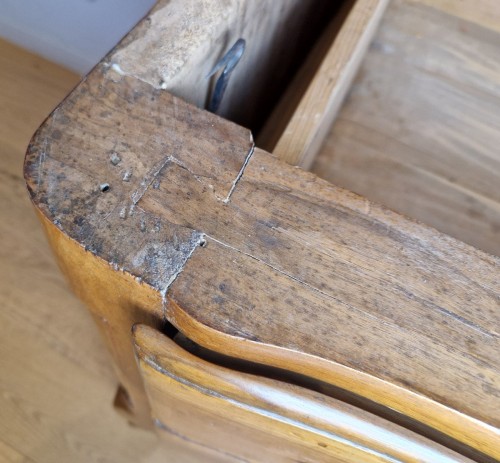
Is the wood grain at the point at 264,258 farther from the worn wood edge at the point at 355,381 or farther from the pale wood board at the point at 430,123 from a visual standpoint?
the pale wood board at the point at 430,123

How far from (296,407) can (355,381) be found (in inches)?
2.2

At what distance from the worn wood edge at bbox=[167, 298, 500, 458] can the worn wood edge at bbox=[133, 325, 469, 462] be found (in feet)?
0.05

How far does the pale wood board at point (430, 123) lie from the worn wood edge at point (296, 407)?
0.92ft

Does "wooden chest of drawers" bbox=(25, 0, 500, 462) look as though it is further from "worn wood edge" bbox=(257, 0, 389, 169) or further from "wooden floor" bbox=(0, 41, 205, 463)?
"wooden floor" bbox=(0, 41, 205, 463)

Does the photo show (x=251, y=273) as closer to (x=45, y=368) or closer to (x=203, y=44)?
(x=203, y=44)

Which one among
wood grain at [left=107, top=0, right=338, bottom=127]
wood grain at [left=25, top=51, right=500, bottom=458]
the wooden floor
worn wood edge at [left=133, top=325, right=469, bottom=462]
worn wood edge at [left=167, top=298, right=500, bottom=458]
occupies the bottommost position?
→ the wooden floor

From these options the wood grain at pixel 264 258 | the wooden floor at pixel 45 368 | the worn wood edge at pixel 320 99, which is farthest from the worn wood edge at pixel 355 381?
the wooden floor at pixel 45 368

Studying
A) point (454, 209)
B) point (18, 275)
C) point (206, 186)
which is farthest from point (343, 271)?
point (18, 275)

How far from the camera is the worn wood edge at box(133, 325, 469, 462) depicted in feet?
1.29

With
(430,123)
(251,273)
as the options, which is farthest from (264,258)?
(430,123)

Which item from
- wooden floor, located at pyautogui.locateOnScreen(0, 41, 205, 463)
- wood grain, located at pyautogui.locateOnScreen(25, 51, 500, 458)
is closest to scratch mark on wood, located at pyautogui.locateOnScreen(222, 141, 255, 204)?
wood grain, located at pyautogui.locateOnScreen(25, 51, 500, 458)

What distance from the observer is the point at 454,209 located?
2.05 feet

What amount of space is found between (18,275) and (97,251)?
0.77m

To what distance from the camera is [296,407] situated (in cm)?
41
